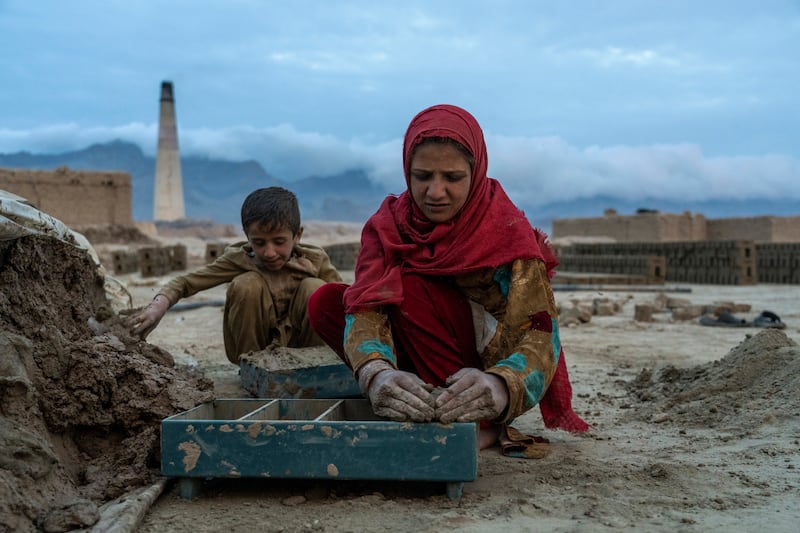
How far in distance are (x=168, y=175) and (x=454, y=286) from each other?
50349mm

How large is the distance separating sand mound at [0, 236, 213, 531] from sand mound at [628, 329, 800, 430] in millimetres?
2353

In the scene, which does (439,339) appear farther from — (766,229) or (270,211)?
(766,229)

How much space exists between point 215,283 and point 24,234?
1545 mm

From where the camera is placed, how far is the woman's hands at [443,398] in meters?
2.38

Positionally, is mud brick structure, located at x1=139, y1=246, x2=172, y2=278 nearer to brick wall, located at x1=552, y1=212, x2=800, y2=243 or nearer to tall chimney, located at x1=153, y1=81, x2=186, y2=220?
brick wall, located at x1=552, y1=212, x2=800, y2=243

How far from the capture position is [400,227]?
311 cm

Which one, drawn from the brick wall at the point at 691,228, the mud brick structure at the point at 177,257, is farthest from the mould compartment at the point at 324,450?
the brick wall at the point at 691,228

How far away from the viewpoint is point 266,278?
4.26 metres

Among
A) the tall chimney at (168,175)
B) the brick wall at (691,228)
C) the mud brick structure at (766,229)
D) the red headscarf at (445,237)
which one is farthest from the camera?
the tall chimney at (168,175)

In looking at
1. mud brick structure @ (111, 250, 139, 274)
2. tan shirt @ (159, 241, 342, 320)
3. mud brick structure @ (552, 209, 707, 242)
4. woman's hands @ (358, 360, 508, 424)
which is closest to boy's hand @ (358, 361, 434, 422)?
woman's hands @ (358, 360, 508, 424)

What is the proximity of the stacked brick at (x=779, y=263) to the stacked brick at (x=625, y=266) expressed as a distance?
264 centimetres

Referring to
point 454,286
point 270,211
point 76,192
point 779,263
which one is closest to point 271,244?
point 270,211

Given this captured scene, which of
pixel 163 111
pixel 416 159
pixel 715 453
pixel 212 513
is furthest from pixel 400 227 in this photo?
pixel 163 111

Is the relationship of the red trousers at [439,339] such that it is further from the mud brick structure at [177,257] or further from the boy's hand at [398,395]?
the mud brick structure at [177,257]
